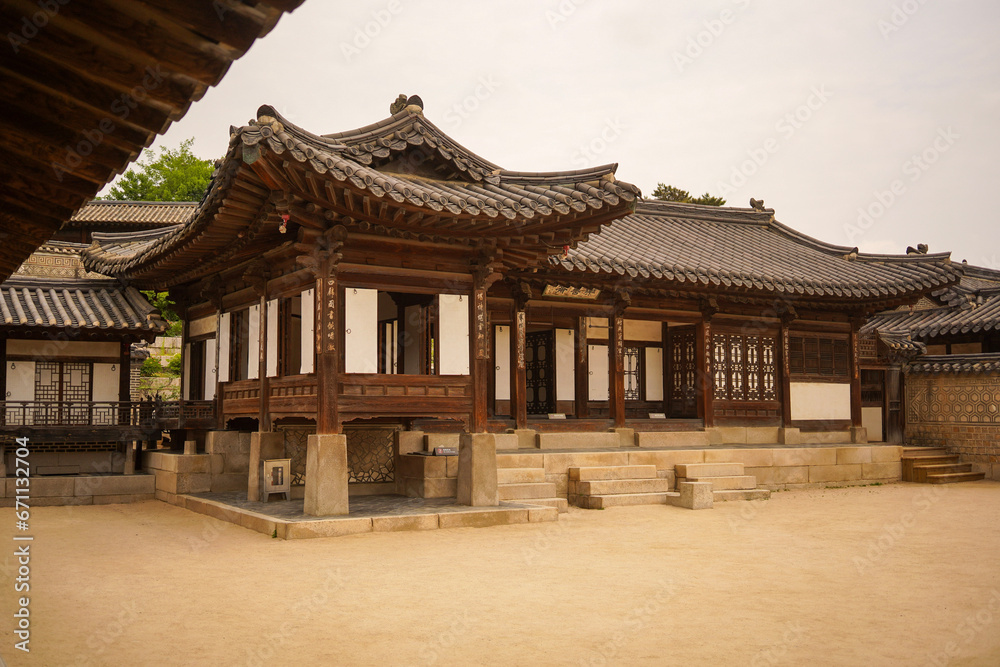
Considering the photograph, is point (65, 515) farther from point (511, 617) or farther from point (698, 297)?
point (698, 297)

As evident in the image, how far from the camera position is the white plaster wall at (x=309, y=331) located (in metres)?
11.7

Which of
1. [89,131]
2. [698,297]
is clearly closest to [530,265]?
[698,297]

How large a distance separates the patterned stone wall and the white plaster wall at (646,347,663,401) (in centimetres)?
791

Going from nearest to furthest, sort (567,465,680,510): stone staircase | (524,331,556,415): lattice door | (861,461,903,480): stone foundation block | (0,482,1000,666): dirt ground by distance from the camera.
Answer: (0,482,1000,666): dirt ground → (567,465,680,510): stone staircase → (524,331,556,415): lattice door → (861,461,903,480): stone foundation block

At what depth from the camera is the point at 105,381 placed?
16.2 meters

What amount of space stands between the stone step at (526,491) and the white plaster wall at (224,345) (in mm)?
6074

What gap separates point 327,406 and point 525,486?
3.73 m

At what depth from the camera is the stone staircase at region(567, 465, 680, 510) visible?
13.5 meters

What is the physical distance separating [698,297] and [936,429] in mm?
8720

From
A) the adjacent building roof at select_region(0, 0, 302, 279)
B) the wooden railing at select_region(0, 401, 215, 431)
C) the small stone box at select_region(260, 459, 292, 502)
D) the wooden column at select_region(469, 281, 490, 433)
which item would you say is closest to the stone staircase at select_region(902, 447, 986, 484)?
the wooden column at select_region(469, 281, 490, 433)

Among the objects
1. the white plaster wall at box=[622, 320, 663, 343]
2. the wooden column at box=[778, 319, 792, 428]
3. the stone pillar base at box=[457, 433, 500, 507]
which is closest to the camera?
the stone pillar base at box=[457, 433, 500, 507]

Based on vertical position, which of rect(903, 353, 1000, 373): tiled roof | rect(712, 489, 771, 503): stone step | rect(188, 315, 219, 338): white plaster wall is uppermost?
rect(188, 315, 219, 338): white plaster wall

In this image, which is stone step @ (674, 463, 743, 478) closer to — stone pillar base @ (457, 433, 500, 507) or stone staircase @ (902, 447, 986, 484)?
stone pillar base @ (457, 433, 500, 507)

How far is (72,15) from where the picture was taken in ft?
8.79
